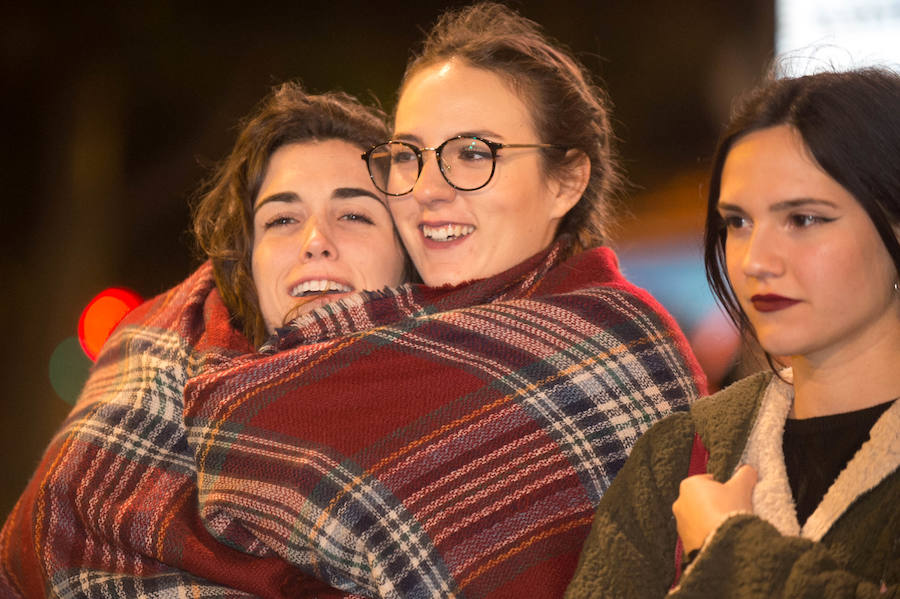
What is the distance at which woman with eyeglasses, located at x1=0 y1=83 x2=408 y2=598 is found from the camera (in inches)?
71.6

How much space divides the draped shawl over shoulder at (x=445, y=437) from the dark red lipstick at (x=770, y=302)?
36 centimetres

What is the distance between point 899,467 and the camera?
1.20 m

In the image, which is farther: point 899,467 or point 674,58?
point 674,58

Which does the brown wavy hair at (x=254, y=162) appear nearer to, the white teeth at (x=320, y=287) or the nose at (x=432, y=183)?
the white teeth at (x=320, y=287)

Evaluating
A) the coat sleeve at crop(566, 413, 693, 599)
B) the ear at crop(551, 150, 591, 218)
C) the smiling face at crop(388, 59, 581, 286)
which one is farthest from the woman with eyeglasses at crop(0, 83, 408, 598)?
the coat sleeve at crop(566, 413, 693, 599)

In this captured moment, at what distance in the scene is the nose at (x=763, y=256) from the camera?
49.9 inches

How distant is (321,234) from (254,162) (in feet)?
0.89

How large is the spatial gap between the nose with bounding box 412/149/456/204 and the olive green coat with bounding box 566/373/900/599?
590mm

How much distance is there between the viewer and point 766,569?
1.15 meters

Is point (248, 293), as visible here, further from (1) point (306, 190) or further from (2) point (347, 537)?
(2) point (347, 537)

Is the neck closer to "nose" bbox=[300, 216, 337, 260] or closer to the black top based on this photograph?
the black top

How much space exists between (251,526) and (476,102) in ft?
2.62

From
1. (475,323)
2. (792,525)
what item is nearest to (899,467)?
(792,525)

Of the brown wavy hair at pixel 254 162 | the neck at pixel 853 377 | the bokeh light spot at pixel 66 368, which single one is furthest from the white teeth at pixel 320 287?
the bokeh light spot at pixel 66 368
